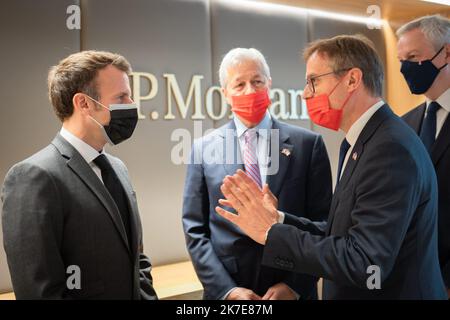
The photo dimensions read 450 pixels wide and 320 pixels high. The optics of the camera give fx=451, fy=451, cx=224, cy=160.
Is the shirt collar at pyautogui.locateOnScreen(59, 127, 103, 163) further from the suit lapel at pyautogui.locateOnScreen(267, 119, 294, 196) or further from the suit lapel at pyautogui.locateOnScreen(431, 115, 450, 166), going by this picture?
the suit lapel at pyautogui.locateOnScreen(431, 115, 450, 166)

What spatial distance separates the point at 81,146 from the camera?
185 centimetres

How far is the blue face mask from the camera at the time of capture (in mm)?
2566

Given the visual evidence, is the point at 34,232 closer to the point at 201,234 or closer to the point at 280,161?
the point at 201,234

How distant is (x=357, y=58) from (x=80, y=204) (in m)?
1.25

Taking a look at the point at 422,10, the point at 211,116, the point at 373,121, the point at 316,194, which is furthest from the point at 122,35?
the point at 422,10

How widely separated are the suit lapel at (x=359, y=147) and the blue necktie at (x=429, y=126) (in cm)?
86

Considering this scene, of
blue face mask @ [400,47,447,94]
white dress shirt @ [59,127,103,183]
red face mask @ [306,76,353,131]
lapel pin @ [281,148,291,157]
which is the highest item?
blue face mask @ [400,47,447,94]

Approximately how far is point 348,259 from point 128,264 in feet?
2.79

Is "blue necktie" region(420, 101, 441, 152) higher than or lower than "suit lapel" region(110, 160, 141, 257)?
higher

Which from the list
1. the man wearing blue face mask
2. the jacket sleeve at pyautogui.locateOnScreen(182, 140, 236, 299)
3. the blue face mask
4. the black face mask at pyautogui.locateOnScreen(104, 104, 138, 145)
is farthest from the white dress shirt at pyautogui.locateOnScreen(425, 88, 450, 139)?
the black face mask at pyautogui.locateOnScreen(104, 104, 138, 145)

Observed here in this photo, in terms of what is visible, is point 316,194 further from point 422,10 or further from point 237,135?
point 422,10

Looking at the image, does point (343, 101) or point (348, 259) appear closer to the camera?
point (348, 259)

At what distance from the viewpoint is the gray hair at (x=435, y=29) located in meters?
2.60
